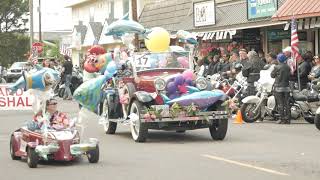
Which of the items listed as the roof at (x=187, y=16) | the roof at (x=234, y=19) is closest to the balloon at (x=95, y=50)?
the roof at (x=187, y=16)

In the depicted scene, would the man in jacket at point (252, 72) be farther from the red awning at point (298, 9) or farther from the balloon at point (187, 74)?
the balloon at point (187, 74)

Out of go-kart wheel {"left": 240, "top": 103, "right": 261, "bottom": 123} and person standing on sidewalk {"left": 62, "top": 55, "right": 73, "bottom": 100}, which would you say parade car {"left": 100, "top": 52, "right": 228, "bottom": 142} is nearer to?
go-kart wheel {"left": 240, "top": 103, "right": 261, "bottom": 123}

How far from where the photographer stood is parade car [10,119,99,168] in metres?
10.6

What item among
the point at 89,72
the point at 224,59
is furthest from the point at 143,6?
the point at 89,72

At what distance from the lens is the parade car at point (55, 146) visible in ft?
34.7

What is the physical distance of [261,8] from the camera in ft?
78.3

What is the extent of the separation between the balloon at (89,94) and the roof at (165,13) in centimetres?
A: 1735

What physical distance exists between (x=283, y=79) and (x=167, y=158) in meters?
6.93

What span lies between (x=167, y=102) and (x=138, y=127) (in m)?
0.76

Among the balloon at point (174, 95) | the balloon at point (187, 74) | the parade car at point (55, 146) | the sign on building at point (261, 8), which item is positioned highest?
the sign on building at point (261, 8)

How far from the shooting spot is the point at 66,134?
1086 centimetres

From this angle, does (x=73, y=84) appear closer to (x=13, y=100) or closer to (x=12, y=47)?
(x=13, y=100)

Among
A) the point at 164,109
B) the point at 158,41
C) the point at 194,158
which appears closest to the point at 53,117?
the point at 194,158

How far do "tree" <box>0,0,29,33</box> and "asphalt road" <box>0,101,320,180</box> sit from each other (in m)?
56.5
